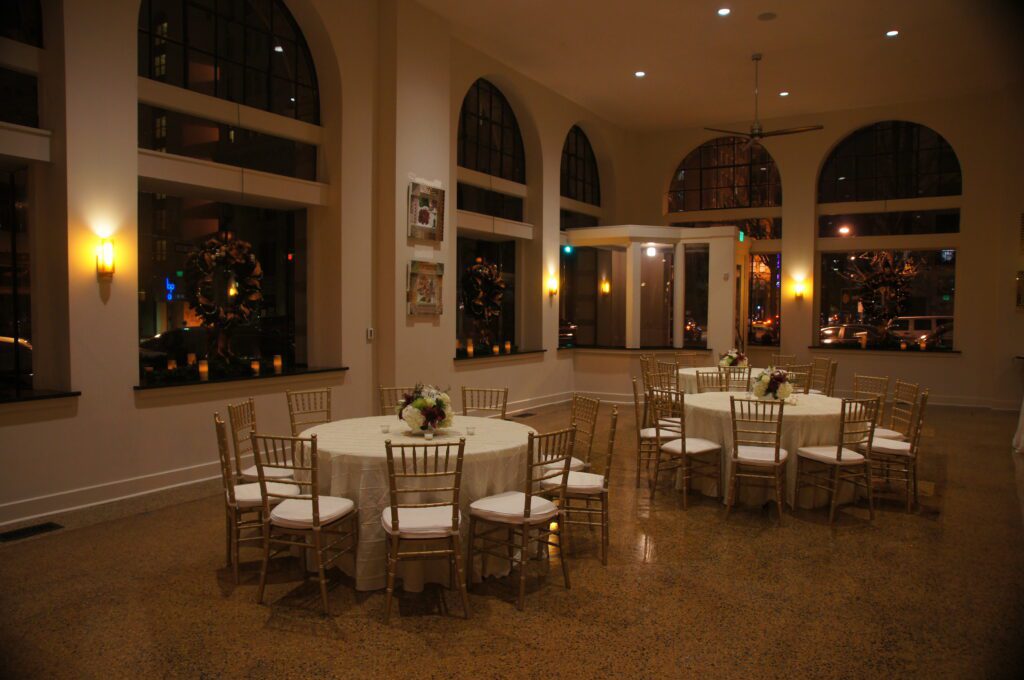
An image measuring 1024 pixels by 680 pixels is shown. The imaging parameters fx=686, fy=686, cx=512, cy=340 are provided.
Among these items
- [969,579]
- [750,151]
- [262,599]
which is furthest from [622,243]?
[262,599]

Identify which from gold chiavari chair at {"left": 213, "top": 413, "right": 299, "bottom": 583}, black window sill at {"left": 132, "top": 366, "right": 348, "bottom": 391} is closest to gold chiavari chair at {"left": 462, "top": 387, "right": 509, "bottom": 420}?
black window sill at {"left": 132, "top": 366, "right": 348, "bottom": 391}

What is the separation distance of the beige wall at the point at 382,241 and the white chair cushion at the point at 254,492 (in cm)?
193

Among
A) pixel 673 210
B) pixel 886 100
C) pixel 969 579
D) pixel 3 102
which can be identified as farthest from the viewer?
pixel 673 210

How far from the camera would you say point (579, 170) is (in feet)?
43.3

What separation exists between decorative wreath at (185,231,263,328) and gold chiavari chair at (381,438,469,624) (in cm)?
349

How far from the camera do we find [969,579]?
14.1 ft

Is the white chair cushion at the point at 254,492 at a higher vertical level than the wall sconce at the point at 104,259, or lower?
lower

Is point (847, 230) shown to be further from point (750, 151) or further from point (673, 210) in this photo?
point (673, 210)

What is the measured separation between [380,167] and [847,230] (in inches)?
364

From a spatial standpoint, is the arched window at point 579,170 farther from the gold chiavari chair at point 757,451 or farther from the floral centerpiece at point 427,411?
the floral centerpiece at point 427,411

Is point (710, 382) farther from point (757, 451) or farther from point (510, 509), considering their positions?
point (510, 509)

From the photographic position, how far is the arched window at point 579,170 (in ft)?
41.8

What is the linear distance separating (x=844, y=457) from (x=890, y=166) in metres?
9.25

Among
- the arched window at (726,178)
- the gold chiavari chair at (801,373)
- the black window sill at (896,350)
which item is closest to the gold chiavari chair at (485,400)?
the gold chiavari chair at (801,373)
